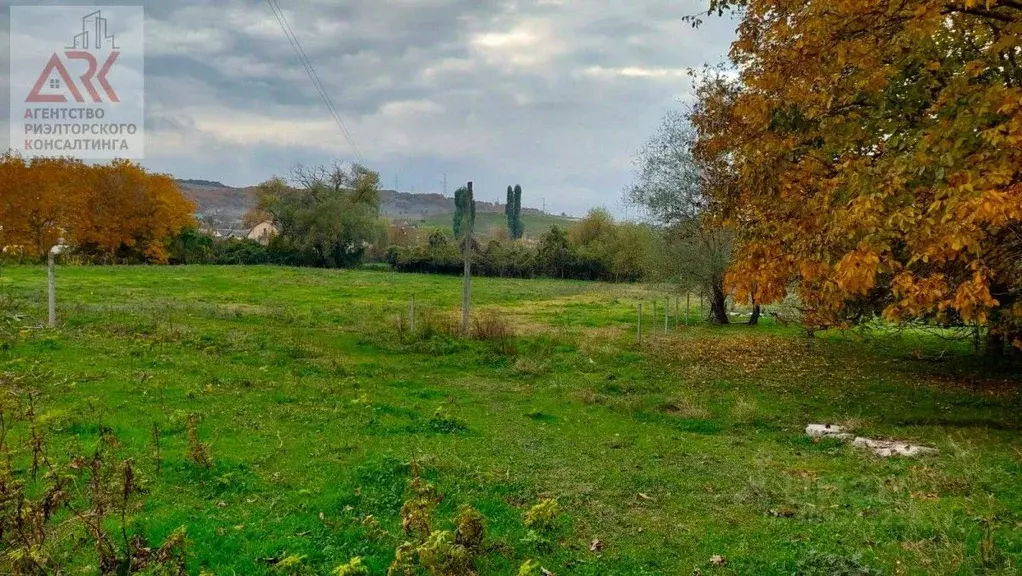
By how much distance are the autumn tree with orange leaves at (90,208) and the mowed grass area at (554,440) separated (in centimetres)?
3609

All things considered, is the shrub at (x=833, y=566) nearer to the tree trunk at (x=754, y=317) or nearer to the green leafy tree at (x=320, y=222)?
the tree trunk at (x=754, y=317)

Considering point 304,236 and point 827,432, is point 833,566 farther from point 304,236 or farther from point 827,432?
point 304,236

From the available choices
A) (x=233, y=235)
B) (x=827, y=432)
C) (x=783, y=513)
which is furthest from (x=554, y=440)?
(x=233, y=235)

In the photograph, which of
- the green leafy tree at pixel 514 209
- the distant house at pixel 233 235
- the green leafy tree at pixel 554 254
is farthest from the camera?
the green leafy tree at pixel 514 209

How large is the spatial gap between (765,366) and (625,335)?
231 inches

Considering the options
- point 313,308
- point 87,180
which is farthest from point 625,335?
point 87,180

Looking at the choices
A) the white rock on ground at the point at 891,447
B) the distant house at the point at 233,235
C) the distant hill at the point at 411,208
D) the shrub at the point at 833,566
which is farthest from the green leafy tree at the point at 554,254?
the distant hill at the point at 411,208

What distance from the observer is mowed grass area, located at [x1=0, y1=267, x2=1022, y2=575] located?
5.24m

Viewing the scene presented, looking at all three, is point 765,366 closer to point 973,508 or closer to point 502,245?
point 973,508

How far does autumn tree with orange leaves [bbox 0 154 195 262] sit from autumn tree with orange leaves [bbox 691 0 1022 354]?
174ft

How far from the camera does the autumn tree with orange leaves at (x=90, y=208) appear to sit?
48094 mm

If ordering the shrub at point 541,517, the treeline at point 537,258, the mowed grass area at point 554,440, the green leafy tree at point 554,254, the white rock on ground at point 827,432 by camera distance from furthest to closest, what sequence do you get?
1. the green leafy tree at point 554,254
2. the treeline at point 537,258
3. the white rock on ground at point 827,432
4. the shrub at point 541,517
5. the mowed grass area at point 554,440

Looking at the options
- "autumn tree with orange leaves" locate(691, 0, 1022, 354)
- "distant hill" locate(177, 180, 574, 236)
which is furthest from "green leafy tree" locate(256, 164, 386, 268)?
"distant hill" locate(177, 180, 574, 236)

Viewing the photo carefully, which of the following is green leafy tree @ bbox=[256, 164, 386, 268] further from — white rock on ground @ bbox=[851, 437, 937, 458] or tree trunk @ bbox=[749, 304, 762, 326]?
white rock on ground @ bbox=[851, 437, 937, 458]
